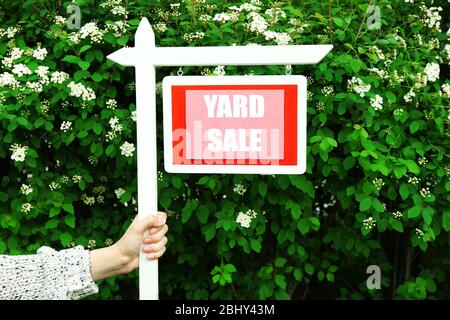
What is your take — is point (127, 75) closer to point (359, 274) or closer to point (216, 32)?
point (216, 32)

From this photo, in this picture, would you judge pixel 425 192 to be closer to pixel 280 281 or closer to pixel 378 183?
pixel 378 183

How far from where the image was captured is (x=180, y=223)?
2973 millimetres

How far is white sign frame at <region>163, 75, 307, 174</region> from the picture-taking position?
5.78ft

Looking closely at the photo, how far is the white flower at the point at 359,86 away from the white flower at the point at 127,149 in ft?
3.23

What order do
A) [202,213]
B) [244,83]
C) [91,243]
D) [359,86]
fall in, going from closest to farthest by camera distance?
[244,83] → [359,86] → [202,213] → [91,243]

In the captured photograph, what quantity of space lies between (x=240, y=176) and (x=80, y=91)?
790 mm

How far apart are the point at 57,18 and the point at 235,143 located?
4.80 ft

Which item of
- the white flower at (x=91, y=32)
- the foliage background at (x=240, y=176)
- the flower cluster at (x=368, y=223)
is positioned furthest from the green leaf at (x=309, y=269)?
the white flower at (x=91, y=32)

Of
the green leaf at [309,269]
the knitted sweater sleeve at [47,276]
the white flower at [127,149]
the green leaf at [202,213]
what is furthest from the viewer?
the green leaf at [309,269]

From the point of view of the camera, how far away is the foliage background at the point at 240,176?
2.72 metres

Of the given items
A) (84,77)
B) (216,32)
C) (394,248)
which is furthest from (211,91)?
(394,248)

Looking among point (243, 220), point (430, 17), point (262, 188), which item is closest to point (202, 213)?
point (243, 220)

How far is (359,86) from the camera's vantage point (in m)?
2.65

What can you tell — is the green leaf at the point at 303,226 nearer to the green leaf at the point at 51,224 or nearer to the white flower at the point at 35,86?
the green leaf at the point at 51,224
